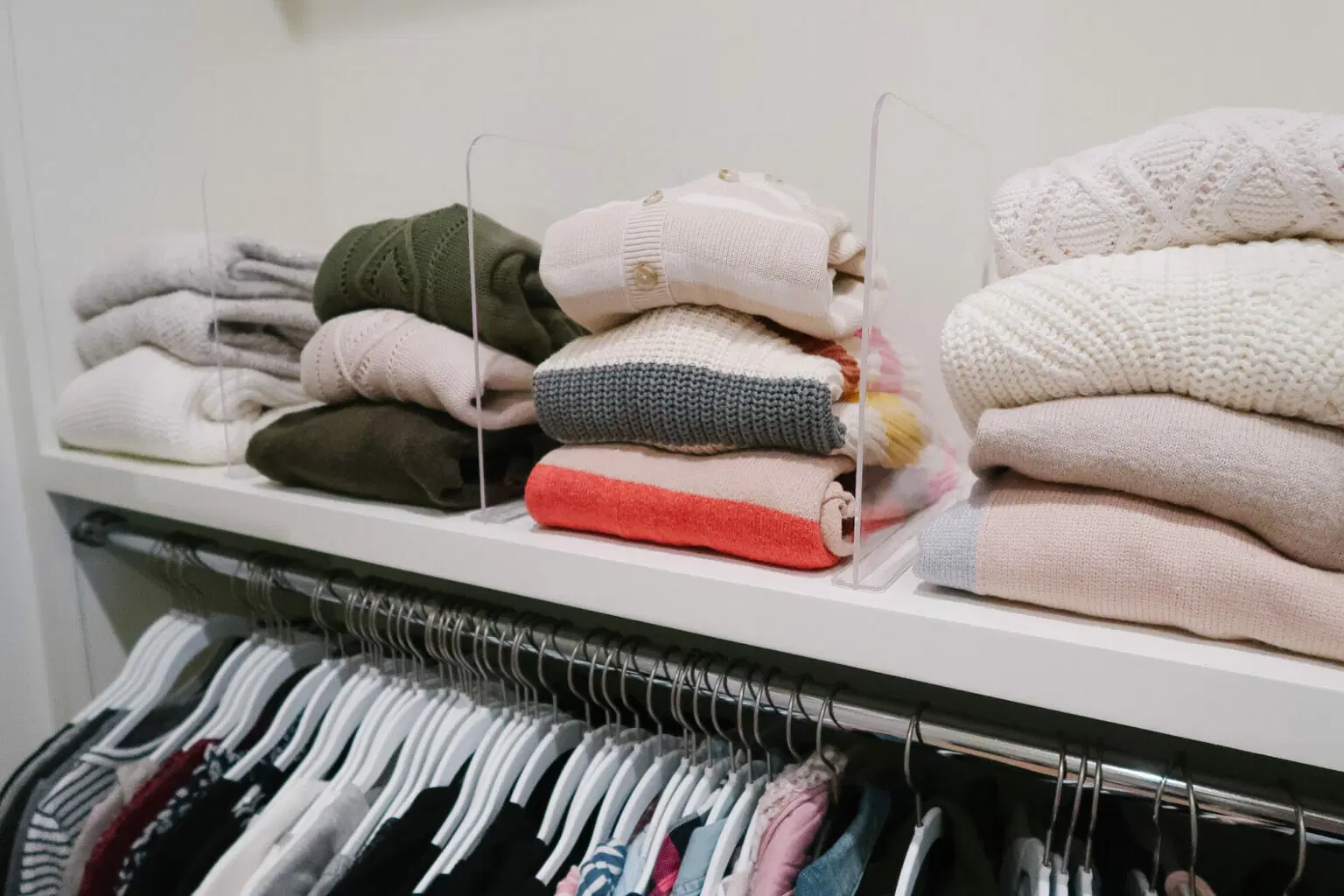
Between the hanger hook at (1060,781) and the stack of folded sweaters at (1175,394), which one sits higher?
the stack of folded sweaters at (1175,394)

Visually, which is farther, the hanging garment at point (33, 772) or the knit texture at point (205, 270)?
the knit texture at point (205, 270)

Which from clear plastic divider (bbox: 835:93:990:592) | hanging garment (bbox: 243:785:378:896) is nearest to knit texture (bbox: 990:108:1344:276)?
clear plastic divider (bbox: 835:93:990:592)

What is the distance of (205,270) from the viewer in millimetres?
942

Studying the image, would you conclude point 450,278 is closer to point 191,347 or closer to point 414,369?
point 414,369

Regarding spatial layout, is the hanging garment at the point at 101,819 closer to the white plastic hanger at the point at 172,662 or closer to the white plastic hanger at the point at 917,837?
the white plastic hanger at the point at 172,662

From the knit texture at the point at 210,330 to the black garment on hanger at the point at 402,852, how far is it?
510 mm

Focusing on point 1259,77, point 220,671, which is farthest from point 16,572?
point 1259,77

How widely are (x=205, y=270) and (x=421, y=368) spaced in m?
0.40

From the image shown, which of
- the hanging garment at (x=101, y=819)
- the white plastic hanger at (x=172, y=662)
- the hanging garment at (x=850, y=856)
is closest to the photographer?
the hanging garment at (x=850, y=856)

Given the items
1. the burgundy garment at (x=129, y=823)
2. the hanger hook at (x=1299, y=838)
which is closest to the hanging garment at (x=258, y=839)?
the burgundy garment at (x=129, y=823)

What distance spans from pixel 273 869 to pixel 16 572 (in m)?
0.64

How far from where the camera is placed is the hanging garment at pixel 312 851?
0.63 meters

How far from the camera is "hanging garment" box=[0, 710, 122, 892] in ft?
2.50

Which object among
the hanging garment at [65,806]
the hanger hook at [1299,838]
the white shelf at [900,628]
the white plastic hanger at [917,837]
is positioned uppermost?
the white shelf at [900,628]
